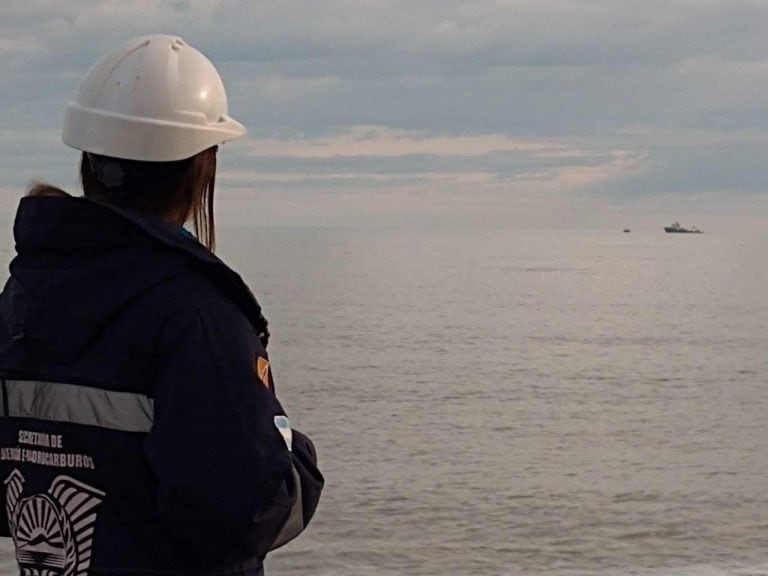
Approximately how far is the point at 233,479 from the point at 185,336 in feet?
0.81

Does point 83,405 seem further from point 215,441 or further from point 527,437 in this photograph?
point 527,437

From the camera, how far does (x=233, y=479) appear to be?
2.10m

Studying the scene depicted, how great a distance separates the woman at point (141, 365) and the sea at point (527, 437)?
8.76 metres

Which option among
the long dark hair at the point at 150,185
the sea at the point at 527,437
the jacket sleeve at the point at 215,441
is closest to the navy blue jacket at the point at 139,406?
the jacket sleeve at the point at 215,441

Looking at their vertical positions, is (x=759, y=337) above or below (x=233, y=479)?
below

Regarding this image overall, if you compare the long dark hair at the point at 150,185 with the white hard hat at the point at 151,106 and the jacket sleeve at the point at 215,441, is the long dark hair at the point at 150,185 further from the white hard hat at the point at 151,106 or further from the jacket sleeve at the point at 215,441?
the jacket sleeve at the point at 215,441

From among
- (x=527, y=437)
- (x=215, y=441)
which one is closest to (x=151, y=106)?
(x=215, y=441)

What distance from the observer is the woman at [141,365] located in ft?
6.95

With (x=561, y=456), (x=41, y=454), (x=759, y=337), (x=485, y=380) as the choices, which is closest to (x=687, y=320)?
(x=759, y=337)

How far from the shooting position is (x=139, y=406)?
2189 mm

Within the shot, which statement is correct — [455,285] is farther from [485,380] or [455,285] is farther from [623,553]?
[623,553]

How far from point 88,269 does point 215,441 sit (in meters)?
0.38

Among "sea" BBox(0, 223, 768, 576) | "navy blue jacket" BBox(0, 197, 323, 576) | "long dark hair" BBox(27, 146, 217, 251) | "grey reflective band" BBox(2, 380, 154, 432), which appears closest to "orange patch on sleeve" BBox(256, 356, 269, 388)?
"navy blue jacket" BBox(0, 197, 323, 576)

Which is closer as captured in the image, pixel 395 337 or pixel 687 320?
pixel 395 337
